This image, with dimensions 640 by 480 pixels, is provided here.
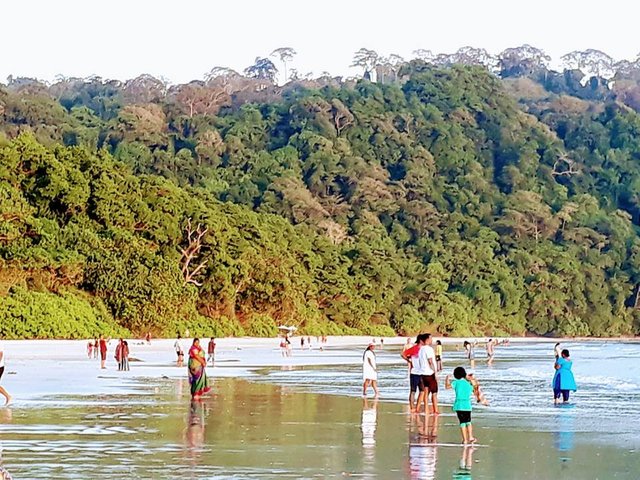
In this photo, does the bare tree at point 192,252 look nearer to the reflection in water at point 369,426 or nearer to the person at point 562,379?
the reflection in water at point 369,426

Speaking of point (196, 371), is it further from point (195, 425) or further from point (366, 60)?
point (366, 60)

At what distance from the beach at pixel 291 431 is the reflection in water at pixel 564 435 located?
0.01 meters

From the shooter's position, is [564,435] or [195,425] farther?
[195,425]

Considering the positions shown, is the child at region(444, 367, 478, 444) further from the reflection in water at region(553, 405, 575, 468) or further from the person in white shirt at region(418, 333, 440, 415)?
the person in white shirt at region(418, 333, 440, 415)

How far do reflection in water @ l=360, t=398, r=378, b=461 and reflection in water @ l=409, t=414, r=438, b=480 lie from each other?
453 millimetres

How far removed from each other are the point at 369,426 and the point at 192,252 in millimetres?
50468

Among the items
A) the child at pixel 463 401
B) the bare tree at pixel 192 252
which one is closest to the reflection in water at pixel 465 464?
the child at pixel 463 401

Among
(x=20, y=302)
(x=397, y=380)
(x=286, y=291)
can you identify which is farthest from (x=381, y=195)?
(x=397, y=380)

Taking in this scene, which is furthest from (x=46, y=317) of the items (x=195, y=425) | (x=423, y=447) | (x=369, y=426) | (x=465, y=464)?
(x=465, y=464)

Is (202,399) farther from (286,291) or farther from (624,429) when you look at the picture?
(286,291)

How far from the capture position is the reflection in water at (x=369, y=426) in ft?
46.7

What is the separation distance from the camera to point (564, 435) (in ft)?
53.0

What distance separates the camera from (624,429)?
17094 mm

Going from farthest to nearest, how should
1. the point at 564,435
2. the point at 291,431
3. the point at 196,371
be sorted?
the point at 196,371 → the point at 291,431 → the point at 564,435
